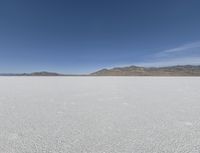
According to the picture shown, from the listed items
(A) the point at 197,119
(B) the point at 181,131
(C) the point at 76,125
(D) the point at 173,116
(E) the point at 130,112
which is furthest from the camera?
(E) the point at 130,112

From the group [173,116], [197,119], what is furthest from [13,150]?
[197,119]

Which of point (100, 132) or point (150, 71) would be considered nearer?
point (100, 132)

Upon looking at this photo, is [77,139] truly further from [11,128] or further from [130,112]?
[130,112]

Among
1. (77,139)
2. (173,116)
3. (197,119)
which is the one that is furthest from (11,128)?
(197,119)

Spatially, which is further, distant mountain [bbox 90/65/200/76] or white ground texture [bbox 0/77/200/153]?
distant mountain [bbox 90/65/200/76]

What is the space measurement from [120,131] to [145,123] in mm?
553

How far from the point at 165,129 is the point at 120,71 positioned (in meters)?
76.8

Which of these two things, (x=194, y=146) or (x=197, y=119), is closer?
(x=194, y=146)

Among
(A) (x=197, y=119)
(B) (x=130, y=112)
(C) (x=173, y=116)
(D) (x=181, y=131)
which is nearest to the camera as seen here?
(D) (x=181, y=131)

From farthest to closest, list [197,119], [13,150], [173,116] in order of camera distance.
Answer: [173,116] → [197,119] → [13,150]

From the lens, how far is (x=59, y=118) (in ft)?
9.39

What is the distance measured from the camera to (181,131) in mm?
2230

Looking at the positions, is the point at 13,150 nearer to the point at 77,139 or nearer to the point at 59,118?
the point at 77,139

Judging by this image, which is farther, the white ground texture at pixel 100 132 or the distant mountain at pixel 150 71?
the distant mountain at pixel 150 71
